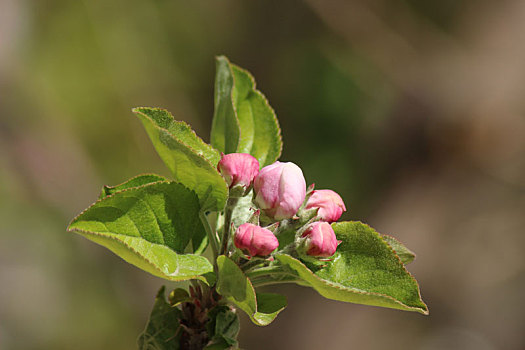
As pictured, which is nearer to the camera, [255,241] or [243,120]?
[255,241]

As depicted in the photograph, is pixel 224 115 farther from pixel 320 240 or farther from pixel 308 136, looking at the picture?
pixel 308 136

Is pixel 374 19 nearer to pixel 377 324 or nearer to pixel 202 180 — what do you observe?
pixel 377 324

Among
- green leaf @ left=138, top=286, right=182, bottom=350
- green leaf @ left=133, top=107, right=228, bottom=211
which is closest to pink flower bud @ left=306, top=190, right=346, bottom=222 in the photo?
green leaf @ left=133, top=107, right=228, bottom=211

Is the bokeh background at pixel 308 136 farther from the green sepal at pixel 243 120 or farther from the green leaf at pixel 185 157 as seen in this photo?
the green leaf at pixel 185 157

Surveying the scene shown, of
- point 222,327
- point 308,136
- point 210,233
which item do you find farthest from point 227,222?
point 308,136

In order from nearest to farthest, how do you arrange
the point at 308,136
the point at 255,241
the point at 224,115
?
the point at 255,241, the point at 224,115, the point at 308,136

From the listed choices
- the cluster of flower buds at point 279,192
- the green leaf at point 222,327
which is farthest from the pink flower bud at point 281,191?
the green leaf at point 222,327

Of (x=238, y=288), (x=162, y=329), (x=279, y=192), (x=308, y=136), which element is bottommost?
(x=308, y=136)

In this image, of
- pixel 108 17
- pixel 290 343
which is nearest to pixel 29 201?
pixel 108 17
